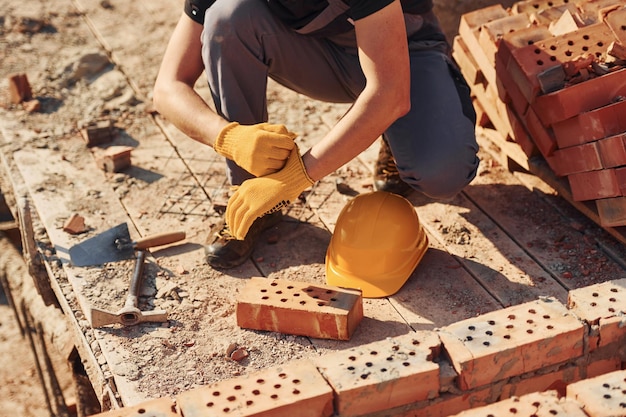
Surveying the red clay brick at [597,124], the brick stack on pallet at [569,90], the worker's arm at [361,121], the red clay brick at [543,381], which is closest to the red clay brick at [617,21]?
the brick stack on pallet at [569,90]

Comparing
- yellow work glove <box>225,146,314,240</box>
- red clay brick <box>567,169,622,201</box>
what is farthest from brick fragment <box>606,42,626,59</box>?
yellow work glove <box>225,146,314,240</box>

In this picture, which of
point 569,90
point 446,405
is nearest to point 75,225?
point 446,405

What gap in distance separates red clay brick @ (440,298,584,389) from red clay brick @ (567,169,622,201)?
2.57 feet

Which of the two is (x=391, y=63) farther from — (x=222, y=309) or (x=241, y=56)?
(x=222, y=309)

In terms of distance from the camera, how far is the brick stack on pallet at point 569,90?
3.51 metres

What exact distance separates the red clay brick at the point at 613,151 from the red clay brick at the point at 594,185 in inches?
1.4

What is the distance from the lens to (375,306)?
11.6 ft

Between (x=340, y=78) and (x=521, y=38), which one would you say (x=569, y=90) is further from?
(x=340, y=78)

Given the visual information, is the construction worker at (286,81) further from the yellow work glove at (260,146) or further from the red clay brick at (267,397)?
the red clay brick at (267,397)

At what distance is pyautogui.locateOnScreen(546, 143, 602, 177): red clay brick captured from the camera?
11.6 ft

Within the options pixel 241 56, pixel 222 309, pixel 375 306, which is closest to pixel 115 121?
pixel 241 56

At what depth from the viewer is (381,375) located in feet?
8.84

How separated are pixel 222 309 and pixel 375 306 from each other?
608mm

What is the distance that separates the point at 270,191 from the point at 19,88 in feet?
7.77
